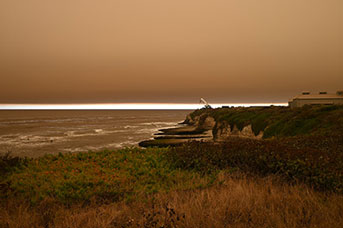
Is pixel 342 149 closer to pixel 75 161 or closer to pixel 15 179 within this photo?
pixel 75 161

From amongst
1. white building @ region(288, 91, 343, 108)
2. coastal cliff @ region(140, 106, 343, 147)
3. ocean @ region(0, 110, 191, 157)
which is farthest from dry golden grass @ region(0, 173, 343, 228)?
white building @ region(288, 91, 343, 108)

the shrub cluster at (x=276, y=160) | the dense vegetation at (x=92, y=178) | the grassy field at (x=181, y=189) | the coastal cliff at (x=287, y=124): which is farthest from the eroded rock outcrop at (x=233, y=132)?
the dense vegetation at (x=92, y=178)

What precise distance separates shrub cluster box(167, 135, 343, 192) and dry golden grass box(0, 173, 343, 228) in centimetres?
71

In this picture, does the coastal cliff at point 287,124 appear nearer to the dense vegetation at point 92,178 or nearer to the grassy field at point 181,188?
the grassy field at point 181,188

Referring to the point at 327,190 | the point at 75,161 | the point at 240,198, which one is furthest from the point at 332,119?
the point at 75,161

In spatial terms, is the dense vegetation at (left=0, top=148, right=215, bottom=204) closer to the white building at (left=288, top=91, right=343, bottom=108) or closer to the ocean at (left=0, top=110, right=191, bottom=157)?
the ocean at (left=0, top=110, right=191, bottom=157)

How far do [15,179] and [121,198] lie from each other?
13.6 ft

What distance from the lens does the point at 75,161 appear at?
10.4 m

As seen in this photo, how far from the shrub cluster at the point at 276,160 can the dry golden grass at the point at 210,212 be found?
2.33ft

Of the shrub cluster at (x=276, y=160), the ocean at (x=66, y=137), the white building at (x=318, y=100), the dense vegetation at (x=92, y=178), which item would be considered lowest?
the ocean at (x=66, y=137)

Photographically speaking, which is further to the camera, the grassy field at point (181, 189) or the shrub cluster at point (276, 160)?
the shrub cluster at point (276, 160)

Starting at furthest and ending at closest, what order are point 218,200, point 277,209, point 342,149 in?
point 342,149
point 218,200
point 277,209

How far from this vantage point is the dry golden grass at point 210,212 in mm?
4477

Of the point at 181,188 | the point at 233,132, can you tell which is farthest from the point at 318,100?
the point at 181,188
